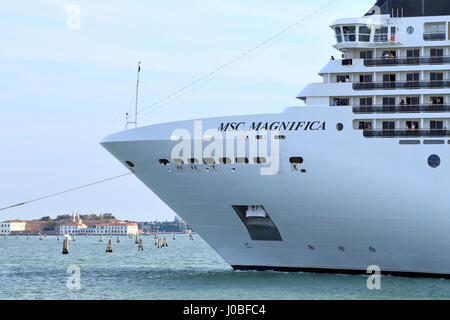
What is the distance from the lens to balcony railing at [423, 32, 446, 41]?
3462cm

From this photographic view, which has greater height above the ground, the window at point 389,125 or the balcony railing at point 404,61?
the balcony railing at point 404,61

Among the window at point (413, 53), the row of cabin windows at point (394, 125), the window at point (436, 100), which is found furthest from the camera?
the window at point (413, 53)

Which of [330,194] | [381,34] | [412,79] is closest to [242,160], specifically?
[330,194]

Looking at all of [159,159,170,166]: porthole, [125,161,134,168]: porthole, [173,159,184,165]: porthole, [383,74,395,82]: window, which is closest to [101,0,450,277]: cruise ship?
[159,159,170,166]: porthole

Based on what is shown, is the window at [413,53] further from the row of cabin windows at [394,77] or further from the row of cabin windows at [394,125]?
the row of cabin windows at [394,125]

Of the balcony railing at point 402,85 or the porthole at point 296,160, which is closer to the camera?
the porthole at point 296,160

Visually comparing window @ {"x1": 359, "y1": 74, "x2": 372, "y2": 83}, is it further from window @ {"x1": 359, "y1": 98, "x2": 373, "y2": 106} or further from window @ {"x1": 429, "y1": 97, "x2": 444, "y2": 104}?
window @ {"x1": 429, "y1": 97, "x2": 444, "y2": 104}

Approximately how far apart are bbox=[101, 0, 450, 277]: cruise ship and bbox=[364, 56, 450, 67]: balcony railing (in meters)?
0.04

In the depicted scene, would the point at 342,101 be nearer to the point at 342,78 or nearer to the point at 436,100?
the point at 342,78

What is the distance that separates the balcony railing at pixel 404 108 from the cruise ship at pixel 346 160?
0.04 meters

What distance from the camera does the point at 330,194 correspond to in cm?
3356

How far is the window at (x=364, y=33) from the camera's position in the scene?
3544 centimetres

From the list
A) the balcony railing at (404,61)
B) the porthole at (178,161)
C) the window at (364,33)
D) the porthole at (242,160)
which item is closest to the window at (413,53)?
the balcony railing at (404,61)
